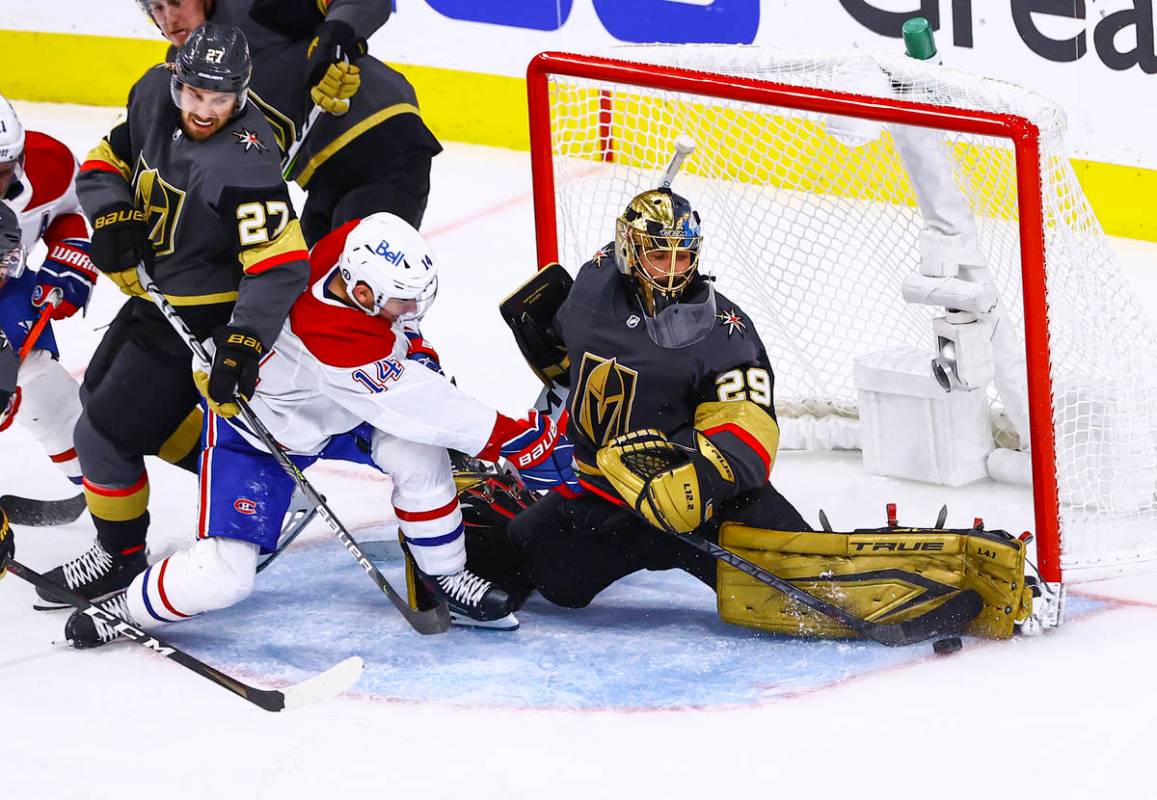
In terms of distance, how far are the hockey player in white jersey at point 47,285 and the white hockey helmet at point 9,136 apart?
9 centimetres

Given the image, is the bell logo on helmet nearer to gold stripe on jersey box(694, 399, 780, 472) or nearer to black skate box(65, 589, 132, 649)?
gold stripe on jersey box(694, 399, 780, 472)

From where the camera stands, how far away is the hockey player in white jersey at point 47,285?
3758 millimetres

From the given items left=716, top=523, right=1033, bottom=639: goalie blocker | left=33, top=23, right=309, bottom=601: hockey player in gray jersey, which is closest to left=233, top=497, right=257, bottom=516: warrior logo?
left=33, top=23, right=309, bottom=601: hockey player in gray jersey

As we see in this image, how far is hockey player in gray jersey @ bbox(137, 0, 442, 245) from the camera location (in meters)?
3.66

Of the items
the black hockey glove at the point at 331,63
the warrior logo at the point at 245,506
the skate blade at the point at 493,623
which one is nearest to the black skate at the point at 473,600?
the skate blade at the point at 493,623

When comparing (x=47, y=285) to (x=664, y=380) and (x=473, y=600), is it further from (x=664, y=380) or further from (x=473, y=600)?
(x=664, y=380)

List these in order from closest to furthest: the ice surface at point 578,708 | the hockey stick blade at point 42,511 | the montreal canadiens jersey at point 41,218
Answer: the ice surface at point 578,708, the montreal canadiens jersey at point 41,218, the hockey stick blade at point 42,511

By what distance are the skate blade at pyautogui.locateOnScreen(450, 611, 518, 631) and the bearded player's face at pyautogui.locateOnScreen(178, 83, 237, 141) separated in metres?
0.99

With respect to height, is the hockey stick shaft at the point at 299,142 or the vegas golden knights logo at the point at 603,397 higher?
the hockey stick shaft at the point at 299,142

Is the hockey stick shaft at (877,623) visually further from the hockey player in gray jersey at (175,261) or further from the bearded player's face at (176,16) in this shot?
the bearded player's face at (176,16)

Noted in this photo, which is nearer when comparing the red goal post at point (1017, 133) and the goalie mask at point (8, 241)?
the red goal post at point (1017, 133)

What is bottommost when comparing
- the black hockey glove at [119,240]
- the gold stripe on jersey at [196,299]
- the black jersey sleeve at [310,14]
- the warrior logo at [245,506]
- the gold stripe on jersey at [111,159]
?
the warrior logo at [245,506]

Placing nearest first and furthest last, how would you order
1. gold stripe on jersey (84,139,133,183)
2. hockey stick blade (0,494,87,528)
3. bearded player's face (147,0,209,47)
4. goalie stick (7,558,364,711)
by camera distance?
goalie stick (7,558,364,711)
gold stripe on jersey (84,139,133,183)
bearded player's face (147,0,209,47)
hockey stick blade (0,494,87,528)

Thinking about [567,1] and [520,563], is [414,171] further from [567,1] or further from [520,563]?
[567,1]
